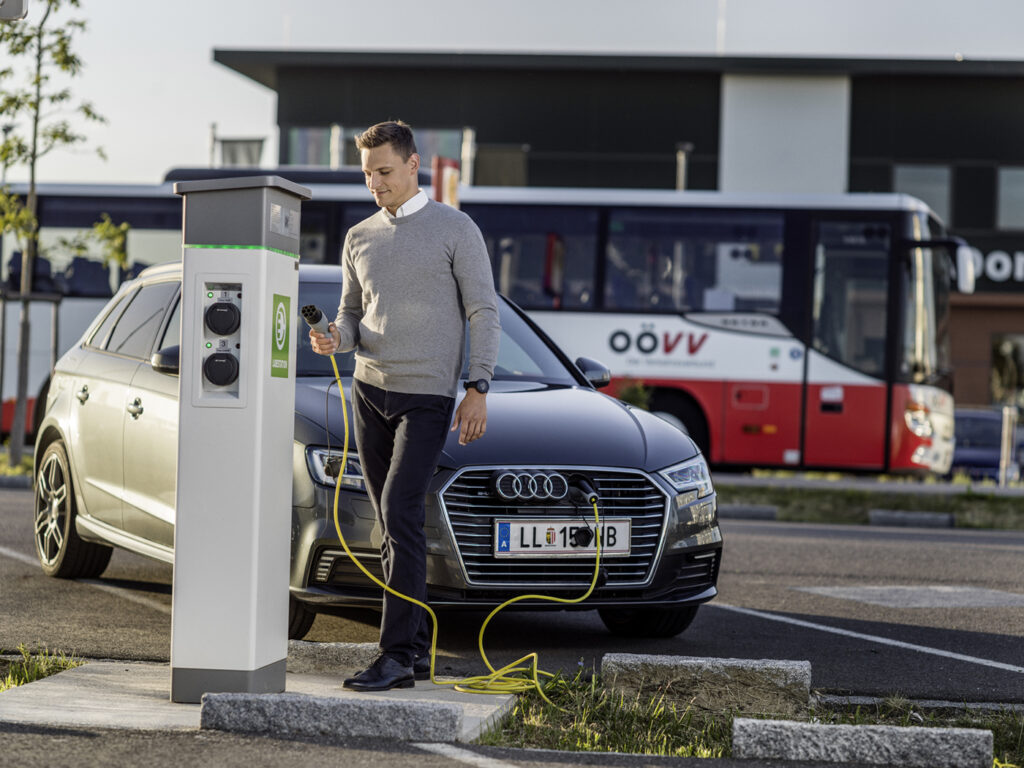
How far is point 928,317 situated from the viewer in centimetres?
1762

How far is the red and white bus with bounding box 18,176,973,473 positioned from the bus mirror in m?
0.02

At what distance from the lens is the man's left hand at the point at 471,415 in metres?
5.21

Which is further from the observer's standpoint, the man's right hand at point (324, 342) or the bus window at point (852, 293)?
the bus window at point (852, 293)

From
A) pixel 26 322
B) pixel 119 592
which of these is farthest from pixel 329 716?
pixel 26 322

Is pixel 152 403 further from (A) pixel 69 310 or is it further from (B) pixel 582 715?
(A) pixel 69 310

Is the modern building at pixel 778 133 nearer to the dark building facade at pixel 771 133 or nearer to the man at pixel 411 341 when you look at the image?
the dark building facade at pixel 771 133

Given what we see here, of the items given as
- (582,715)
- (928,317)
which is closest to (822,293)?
(928,317)

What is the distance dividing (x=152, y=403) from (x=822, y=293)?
38.5 ft

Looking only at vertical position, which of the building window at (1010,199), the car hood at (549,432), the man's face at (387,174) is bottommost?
Result: the car hood at (549,432)

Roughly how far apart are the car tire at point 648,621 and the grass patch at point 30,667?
235 centimetres

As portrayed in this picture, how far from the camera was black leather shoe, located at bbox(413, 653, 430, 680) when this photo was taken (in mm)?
5434

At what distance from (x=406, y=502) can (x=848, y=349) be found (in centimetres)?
1267

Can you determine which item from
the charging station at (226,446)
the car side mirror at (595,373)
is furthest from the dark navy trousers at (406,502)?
the car side mirror at (595,373)

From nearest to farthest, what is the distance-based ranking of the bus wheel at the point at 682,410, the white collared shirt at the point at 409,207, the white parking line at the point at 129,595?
the white collared shirt at the point at 409,207
the white parking line at the point at 129,595
the bus wheel at the point at 682,410
